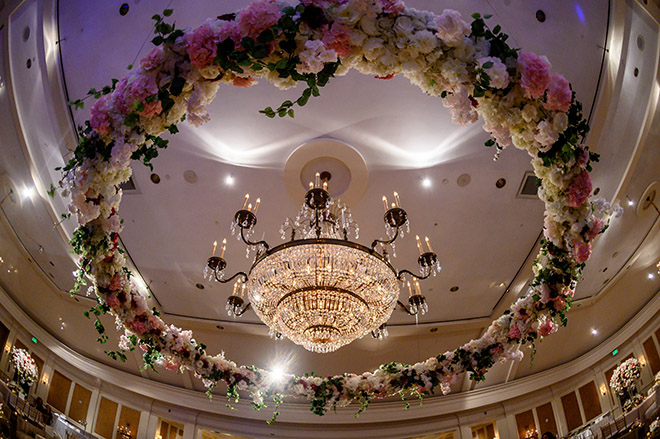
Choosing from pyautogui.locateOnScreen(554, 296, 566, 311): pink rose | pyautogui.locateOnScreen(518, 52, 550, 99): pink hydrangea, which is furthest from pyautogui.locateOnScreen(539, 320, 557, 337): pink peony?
pyautogui.locateOnScreen(518, 52, 550, 99): pink hydrangea

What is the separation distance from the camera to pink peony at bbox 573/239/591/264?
13.0 feet

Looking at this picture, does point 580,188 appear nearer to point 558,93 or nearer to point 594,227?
point 594,227

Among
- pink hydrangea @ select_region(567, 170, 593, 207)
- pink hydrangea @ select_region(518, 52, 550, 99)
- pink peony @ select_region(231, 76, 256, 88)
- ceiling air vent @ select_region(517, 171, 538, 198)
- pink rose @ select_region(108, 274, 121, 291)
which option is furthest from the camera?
ceiling air vent @ select_region(517, 171, 538, 198)

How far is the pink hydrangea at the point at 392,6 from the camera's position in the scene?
3061 millimetres

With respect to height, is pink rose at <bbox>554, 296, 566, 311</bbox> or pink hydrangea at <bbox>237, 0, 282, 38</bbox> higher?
pink hydrangea at <bbox>237, 0, 282, 38</bbox>

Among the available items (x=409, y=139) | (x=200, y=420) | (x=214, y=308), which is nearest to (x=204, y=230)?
(x=214, y=308)

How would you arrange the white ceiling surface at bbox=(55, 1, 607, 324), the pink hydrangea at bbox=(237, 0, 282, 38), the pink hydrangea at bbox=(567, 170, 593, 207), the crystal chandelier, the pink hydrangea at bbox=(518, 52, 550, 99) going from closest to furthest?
the pink hydrangea at bbox=(237, 0, 282, 38) < the pink hydrangea at bbox=(518, 52, 550, 99) < the pink hydrangea at bbox=(567, 170, 593, 207) < the crystal chandelier < the white ceiling surface at bbox=(55, 1, 607, 324)

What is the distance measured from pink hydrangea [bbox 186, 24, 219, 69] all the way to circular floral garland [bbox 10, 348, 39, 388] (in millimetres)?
9401

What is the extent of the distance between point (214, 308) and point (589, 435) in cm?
813

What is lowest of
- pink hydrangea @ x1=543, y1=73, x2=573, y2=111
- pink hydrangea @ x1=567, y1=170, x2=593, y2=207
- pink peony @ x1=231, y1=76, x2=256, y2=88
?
pink hydrangea @ x1=567, y1=170, x2=593, y2=207

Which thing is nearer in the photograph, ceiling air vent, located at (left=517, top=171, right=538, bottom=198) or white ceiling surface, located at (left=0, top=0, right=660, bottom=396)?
white ceiling surface, located at (left=0, top=0, right=660, bottom=396)

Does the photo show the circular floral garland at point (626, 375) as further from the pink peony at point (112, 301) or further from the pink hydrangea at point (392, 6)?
the pink hydrangea at point (392, 6)

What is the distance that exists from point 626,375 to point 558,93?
9541 millimetres

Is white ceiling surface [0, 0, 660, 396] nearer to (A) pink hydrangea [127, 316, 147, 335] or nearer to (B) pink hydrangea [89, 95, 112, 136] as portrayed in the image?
(A) pink hydrangea [127, 316, 147, 335]
